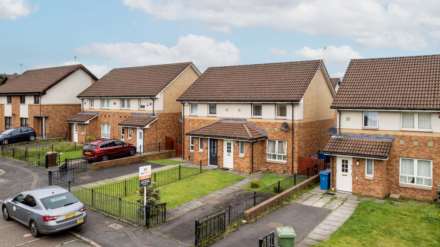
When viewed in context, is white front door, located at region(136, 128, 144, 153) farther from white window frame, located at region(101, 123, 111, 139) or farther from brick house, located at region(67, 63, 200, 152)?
white window frame, located at region(101, 123, 111, 139)

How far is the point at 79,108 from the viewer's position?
4391 cm

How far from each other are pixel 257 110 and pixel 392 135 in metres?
10.1

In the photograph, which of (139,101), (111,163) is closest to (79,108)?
(139,101)

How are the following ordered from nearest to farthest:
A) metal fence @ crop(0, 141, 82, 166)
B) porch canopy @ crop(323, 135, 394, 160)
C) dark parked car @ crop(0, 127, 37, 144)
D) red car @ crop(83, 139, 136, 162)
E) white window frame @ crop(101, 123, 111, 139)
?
porch canopy @ crop(323, 135, 394, 160), red car @ crop(83, 139, 136, 162), metal fence @ crop(0, 141, 82, 166), dark parked car @ crop(0, 127, 37, 144), white window frame @ crop(101, 123, 111, 139)

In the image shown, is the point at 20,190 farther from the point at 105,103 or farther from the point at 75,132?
the point at 75,132

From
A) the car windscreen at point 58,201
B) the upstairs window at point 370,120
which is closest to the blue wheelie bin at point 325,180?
the upstairs window at point 370,120

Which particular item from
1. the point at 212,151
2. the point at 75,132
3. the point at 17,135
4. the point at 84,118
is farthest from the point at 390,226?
the point at 17,135

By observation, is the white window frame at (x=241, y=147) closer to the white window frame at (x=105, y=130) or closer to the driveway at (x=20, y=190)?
the driveway at (x=20, y=190)

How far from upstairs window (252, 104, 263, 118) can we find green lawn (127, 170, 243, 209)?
16.7 feet

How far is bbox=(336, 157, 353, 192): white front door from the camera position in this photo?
66.1ft

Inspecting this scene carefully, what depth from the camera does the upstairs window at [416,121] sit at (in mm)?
18922

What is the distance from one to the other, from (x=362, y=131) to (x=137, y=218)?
1360 cm

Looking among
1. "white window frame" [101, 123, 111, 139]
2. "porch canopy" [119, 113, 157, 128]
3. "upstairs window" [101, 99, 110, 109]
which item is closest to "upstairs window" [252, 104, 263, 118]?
"porch canopy" [119, 113, 157, 128]

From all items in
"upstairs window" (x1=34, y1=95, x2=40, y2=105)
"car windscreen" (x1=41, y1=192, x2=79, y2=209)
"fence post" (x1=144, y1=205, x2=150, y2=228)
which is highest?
"upstairs window" (x1=34, y1=95, x2=40, y2=105)
